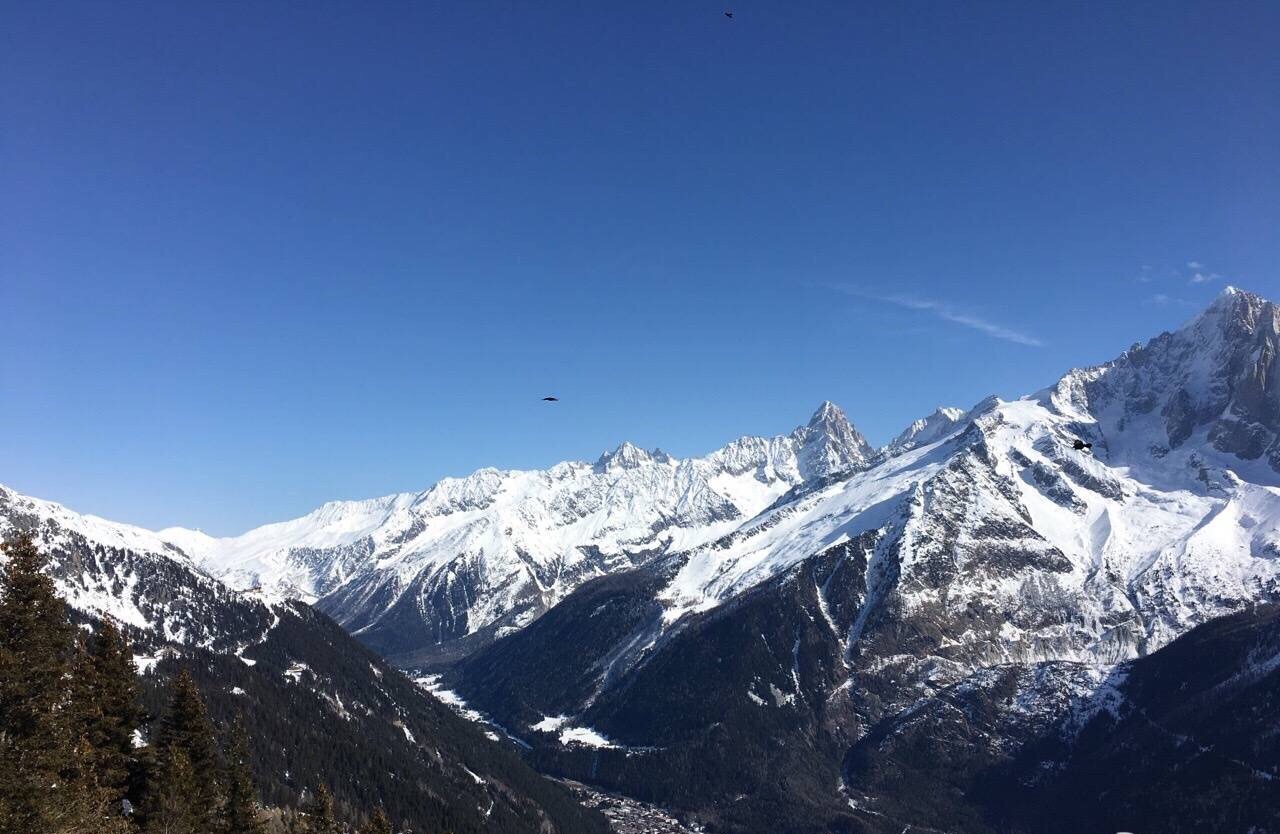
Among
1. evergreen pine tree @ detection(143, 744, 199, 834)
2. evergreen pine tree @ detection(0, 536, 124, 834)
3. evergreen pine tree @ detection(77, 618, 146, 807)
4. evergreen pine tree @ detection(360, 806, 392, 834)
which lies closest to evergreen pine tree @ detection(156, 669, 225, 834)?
evergreen pine tree @ detection(143, 744, 199, 834)

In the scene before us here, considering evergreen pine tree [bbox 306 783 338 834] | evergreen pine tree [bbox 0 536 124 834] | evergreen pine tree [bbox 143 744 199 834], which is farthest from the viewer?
evergreen pine tree [bbox 306 783 338 834]

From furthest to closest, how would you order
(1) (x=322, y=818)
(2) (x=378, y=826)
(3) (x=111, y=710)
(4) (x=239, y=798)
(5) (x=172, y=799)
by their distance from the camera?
(2) (x=378, y=826)
(1) (x=322, y=818)
(4) (x=239, y=798)
(5) (x=172, y=799)
(3) (x=111, y=710)

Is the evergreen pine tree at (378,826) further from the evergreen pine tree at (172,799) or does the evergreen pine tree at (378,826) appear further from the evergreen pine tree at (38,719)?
the evergreen pine tree at (38,719)

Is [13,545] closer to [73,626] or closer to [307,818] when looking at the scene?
[73,626]

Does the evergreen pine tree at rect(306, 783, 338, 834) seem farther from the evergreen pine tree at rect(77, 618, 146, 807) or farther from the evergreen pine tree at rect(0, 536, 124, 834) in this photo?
the evergreen pine tree at rect(0, 536, 124, 834)

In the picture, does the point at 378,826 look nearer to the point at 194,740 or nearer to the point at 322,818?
the point at 322,818

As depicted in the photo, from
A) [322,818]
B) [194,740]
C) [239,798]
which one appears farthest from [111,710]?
[322,818]
